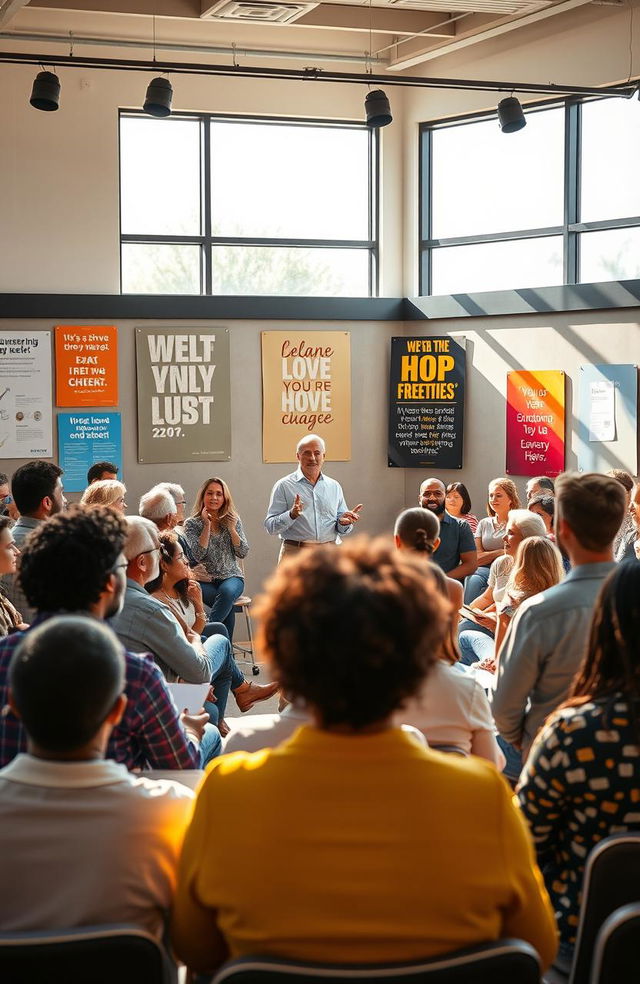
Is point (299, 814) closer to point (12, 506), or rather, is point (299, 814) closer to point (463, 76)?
point (12, 506)

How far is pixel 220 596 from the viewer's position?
6.79m

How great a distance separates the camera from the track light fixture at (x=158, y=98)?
6.57 meters

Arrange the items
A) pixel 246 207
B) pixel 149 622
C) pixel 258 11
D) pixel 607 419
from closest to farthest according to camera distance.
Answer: pixel 149 622, pixel 258 11, pixel 607 419, pixel 246 207

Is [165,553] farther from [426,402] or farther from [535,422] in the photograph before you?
[426,402]

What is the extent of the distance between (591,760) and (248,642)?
6722mm

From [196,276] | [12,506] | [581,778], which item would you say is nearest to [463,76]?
[196,276]

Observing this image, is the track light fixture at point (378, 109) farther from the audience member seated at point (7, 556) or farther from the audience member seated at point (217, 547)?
the audience member seated at point (7, 556)

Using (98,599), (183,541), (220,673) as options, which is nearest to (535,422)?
(183,541)

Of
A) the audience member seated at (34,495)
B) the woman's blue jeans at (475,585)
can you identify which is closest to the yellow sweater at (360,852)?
the audience member seated at (34,495)

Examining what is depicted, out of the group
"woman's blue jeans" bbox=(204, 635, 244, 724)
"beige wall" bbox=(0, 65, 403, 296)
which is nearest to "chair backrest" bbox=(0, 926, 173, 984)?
"woman's blue jeans" bbox=(204, 635, 244, 724)

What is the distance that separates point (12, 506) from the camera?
681cm

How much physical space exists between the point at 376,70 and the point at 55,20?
2554 mm

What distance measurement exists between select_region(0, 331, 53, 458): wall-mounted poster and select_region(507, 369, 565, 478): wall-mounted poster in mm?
3590

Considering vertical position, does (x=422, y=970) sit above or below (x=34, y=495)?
below
